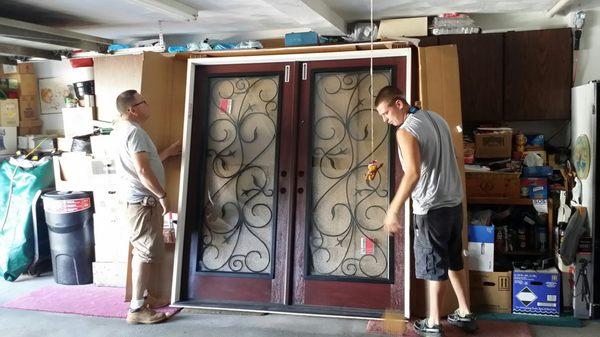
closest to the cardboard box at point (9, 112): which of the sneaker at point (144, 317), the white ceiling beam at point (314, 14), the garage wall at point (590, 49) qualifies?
the sneaker at point (144, 317)

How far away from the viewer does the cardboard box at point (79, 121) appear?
14.4 feet

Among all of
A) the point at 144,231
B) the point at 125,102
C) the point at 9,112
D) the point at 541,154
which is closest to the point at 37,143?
the point at 9,112

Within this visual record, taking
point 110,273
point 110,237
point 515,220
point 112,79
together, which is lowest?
point 110,273

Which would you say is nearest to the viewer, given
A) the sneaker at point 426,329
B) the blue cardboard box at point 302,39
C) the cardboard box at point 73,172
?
the sneaker at point 426,329

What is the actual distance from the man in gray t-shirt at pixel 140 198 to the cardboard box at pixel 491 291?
86.8 inches

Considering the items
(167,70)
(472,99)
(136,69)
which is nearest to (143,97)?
(167,70)

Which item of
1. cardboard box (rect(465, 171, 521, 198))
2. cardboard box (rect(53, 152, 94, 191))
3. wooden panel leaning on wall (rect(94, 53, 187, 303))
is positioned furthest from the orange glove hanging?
cardboard box (rect(53, 152, 94, 191))

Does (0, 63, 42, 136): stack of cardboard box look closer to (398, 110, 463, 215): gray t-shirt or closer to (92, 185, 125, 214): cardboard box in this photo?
(92, 185, 125, 214): cardboard box

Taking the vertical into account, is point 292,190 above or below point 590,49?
below

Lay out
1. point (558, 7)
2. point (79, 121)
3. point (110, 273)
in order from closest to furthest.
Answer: point (558, 7), point (110, 273), point (79, 121)

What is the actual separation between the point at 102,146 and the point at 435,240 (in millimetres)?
2882

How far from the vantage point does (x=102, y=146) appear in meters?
4.25

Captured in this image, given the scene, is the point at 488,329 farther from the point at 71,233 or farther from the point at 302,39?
the point at 71,233

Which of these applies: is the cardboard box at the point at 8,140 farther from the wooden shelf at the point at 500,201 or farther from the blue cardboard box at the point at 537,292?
the blue cardboard box at the point at 537,292
